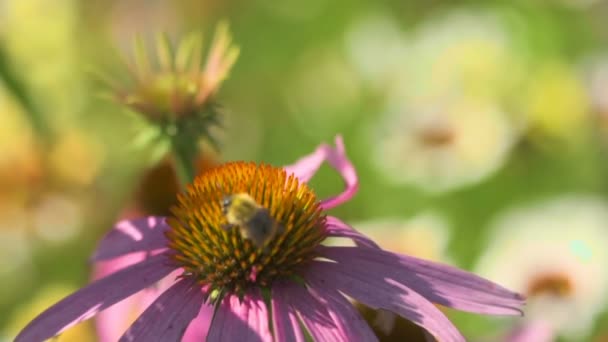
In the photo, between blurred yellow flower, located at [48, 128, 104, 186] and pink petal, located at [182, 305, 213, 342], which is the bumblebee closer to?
pink petal, located at [182, 305, 213, 342]

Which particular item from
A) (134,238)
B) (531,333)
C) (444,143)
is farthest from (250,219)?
(444,143)

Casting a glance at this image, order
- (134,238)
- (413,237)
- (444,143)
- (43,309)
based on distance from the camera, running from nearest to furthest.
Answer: (134,238) < (43,309) < (413,237) < (444,143)

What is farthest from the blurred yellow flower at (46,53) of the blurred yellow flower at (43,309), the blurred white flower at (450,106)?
the blurred white flower at (450,106)

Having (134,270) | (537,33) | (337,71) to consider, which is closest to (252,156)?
(337,71)

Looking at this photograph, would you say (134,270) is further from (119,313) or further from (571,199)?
(571,199)

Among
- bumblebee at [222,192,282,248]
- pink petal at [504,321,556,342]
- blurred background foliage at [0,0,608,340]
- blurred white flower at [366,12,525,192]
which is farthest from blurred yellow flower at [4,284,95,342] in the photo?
blurred white flower at [366,12,525,192]

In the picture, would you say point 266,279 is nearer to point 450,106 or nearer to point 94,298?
point 94,298
